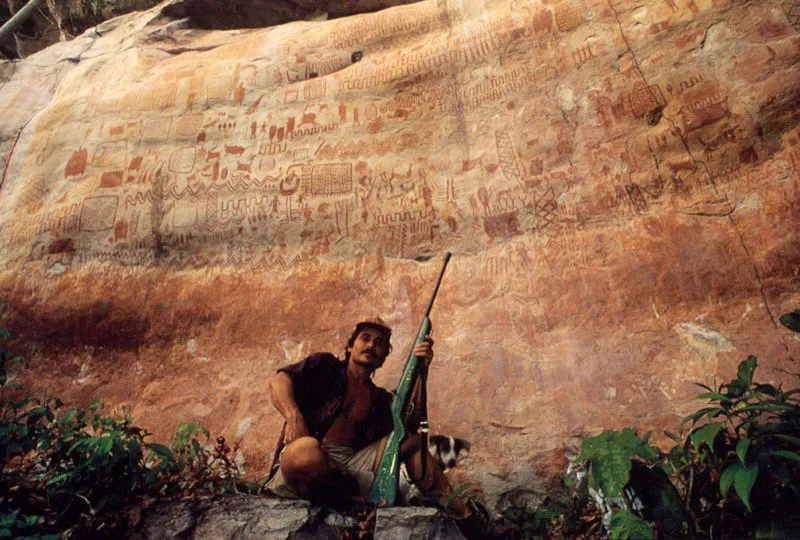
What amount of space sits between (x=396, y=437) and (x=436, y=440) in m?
0.87

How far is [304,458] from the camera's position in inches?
118

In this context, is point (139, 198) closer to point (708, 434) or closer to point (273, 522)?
point (273, 522)

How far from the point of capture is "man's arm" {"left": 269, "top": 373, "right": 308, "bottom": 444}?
3.15m

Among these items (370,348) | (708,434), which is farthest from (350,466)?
(708,434)

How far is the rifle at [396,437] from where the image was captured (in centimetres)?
309

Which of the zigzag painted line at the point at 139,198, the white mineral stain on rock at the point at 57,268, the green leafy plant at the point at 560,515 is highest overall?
the zigzag painted line at the point at 139,198

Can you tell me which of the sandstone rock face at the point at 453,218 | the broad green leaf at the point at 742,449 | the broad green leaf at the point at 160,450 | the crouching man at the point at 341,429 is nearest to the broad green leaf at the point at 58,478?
the broad green leaf at the point at 160,450

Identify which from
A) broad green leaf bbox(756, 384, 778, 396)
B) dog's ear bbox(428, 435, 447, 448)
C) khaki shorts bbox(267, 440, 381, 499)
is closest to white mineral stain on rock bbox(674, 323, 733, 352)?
broad green leaf bbox(756, 384, 778, 396)

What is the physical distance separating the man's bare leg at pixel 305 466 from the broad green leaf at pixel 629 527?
1.52 meters

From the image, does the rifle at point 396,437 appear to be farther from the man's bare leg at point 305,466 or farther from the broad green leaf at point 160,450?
the broad green leaf at point 160,450

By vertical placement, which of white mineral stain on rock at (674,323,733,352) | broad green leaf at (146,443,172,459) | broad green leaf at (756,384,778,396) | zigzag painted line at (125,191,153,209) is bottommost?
white mineral stain on rock at (674,323,733,352)

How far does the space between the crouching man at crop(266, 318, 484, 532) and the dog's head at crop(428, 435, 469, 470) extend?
1.57 feet

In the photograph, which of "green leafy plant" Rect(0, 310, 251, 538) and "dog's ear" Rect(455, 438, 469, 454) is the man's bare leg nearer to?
"green leafy plant" Rect(0, 310, 251, 538)

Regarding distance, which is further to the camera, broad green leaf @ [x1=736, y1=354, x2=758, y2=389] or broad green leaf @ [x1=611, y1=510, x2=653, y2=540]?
broad green leaf @ [x1=736, y1=354, x2=758, y2=389]
